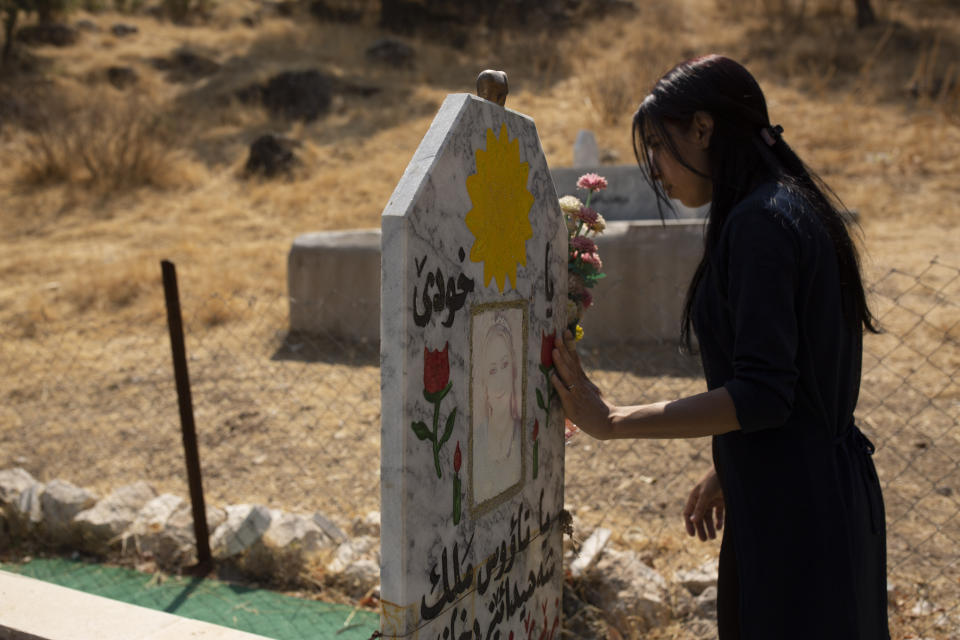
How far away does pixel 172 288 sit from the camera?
10.9 ft

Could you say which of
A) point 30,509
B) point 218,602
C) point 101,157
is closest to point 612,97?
point 101,157

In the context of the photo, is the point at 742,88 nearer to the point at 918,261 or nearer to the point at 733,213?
the point at 733,213

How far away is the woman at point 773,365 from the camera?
126cm

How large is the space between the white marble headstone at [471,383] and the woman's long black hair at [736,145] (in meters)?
0.39

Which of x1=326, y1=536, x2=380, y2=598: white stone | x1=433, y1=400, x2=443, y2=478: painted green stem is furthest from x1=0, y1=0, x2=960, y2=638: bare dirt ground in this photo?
x1=433, y1=400, x2=443, y2=478: painted green stem

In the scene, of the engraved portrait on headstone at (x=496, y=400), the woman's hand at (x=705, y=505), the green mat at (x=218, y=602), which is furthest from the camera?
the green mat at (x=218, y=602)

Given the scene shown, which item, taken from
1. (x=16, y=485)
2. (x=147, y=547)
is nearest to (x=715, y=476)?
(x=147, y=547)

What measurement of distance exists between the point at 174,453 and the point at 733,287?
4.24m

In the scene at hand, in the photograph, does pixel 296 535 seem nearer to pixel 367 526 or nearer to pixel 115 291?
pixel 367 526

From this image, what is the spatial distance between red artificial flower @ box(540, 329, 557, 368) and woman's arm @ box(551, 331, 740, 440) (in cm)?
2

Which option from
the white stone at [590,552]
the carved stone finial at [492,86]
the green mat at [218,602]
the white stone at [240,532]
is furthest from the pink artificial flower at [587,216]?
the white stone at [240,532]

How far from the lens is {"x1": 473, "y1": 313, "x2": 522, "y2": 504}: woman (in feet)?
5.46

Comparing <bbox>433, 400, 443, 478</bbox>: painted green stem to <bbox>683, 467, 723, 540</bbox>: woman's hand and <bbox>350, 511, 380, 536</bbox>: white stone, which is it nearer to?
<bbox>683, 467, 723, 540</bbox>: woman's hand

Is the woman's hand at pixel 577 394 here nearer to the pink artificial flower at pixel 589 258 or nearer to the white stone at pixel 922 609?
the pink artificial flower at pixel 589 258
